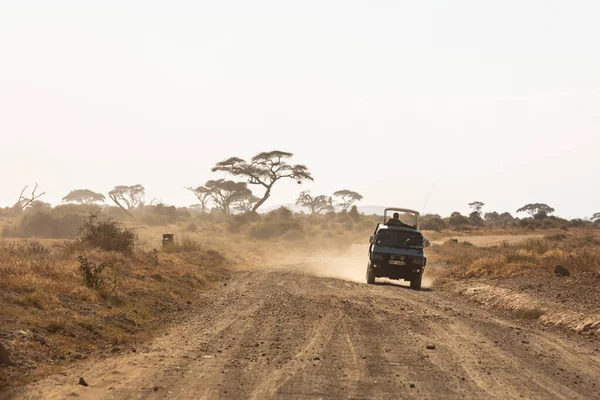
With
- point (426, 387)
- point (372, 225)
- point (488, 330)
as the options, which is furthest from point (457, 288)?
point (372, 225)

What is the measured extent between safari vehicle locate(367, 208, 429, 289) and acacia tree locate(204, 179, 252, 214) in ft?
226

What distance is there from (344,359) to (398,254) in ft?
45.4

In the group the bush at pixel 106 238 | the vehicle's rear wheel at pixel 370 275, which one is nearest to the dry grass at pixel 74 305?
the bush at pixel 106 238

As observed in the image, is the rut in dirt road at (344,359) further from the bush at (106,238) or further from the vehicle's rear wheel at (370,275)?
the bush at (106,238)

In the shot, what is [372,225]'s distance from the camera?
7250 cm

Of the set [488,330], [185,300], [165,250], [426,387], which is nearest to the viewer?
[426,387]

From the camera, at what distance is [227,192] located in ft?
307

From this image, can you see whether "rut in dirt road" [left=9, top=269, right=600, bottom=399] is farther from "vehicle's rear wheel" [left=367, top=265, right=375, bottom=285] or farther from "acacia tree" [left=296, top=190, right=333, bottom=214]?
"acacia tree" [left=296, top=190, right=333, bottom=214]

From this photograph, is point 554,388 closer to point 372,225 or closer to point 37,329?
point 37,329

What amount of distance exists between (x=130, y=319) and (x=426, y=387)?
7802mm

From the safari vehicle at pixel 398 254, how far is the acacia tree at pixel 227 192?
226 ft

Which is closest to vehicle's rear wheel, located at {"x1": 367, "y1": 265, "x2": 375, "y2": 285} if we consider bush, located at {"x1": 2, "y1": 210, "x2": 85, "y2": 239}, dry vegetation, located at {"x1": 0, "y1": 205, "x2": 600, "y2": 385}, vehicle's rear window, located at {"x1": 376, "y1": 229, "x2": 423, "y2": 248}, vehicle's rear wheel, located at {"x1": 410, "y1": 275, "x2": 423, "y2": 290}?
vehicle's rear window, located at {"x1": 376, "y1": 229, "x2": 423, "y2": 248}

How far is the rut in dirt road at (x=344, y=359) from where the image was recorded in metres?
7.99

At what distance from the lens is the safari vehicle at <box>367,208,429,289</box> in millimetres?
23328
